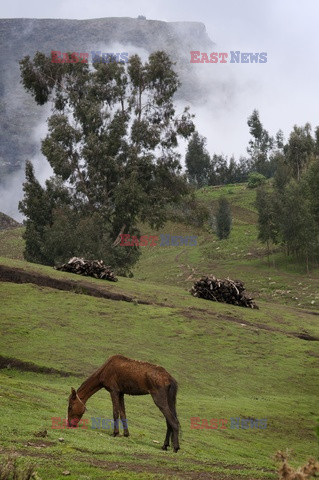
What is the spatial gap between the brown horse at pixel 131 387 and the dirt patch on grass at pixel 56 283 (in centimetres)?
2156

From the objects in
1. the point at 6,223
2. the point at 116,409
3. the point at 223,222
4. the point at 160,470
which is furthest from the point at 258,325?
the point at 6,223

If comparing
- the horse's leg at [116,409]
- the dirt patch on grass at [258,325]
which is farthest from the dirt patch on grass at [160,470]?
the dirt patch on grass at [258,325]

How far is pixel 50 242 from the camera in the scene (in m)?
55.1

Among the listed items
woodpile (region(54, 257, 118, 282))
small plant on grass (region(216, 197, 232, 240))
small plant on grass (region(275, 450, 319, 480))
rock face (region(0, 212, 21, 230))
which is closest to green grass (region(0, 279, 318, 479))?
small plant on grass (region(275, 450, 319, 480))

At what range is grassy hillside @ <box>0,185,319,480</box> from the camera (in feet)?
40.4

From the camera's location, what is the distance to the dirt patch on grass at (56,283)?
36.5 meters

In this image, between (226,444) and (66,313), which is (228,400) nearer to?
(226,444)

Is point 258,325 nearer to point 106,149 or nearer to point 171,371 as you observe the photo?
point 171,371

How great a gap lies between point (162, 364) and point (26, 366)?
4903mm

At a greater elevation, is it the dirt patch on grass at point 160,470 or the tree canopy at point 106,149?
the tree canopy at point 106,149

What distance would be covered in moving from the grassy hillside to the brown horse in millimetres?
466

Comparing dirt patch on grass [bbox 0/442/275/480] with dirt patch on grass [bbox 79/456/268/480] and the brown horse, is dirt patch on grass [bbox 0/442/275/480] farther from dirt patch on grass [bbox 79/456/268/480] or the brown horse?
the brown horse

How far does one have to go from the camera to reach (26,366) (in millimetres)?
23656

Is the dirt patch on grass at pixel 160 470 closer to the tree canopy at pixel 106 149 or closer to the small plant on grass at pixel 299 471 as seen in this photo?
the small plant on grass at pixel 299 471
